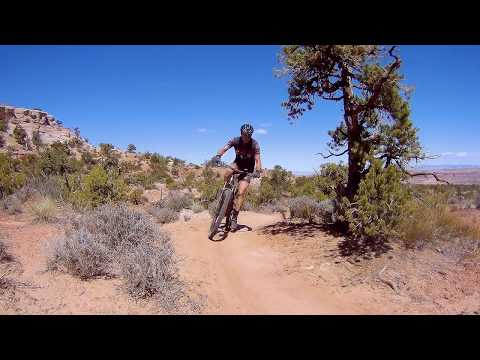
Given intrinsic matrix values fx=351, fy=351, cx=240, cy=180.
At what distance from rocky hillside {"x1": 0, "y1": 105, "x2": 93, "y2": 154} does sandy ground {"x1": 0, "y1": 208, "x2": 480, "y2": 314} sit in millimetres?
34278

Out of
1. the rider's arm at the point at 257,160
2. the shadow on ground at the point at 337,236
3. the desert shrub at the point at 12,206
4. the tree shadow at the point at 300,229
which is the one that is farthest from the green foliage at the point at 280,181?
the desert shrub at the point at 12,206

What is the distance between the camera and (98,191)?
9.55 metres

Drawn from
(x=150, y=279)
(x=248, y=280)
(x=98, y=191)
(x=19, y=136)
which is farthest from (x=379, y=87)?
(x=19, y=136)

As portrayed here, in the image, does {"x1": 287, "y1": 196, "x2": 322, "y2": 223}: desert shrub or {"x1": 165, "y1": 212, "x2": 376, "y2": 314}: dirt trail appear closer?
{"x1": 165, "y1": 212, "x2": 376, "y2": 314}: dirt trail

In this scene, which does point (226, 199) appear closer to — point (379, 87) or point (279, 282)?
point (279, 282)

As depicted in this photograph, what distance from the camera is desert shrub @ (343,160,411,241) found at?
6.04 metres

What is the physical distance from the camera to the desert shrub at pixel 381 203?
6035 millimetres

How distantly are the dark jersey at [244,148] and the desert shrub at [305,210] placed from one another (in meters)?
2.78

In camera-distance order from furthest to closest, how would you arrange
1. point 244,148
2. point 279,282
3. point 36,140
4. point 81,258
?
point 36,140 < point 244,148 < point 279,282 < point 81,258

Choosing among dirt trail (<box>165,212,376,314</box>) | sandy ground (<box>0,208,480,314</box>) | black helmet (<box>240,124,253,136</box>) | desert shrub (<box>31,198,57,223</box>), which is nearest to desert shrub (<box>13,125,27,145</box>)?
desert shrub (<box>31,198,57,223</box>)

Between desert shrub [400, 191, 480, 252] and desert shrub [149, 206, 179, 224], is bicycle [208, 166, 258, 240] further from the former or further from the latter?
desert shrub [400, 191, 480, 252]

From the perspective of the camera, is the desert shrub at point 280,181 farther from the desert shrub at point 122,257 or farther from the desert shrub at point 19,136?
the desert shrub at point 19,136

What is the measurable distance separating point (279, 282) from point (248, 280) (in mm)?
489
